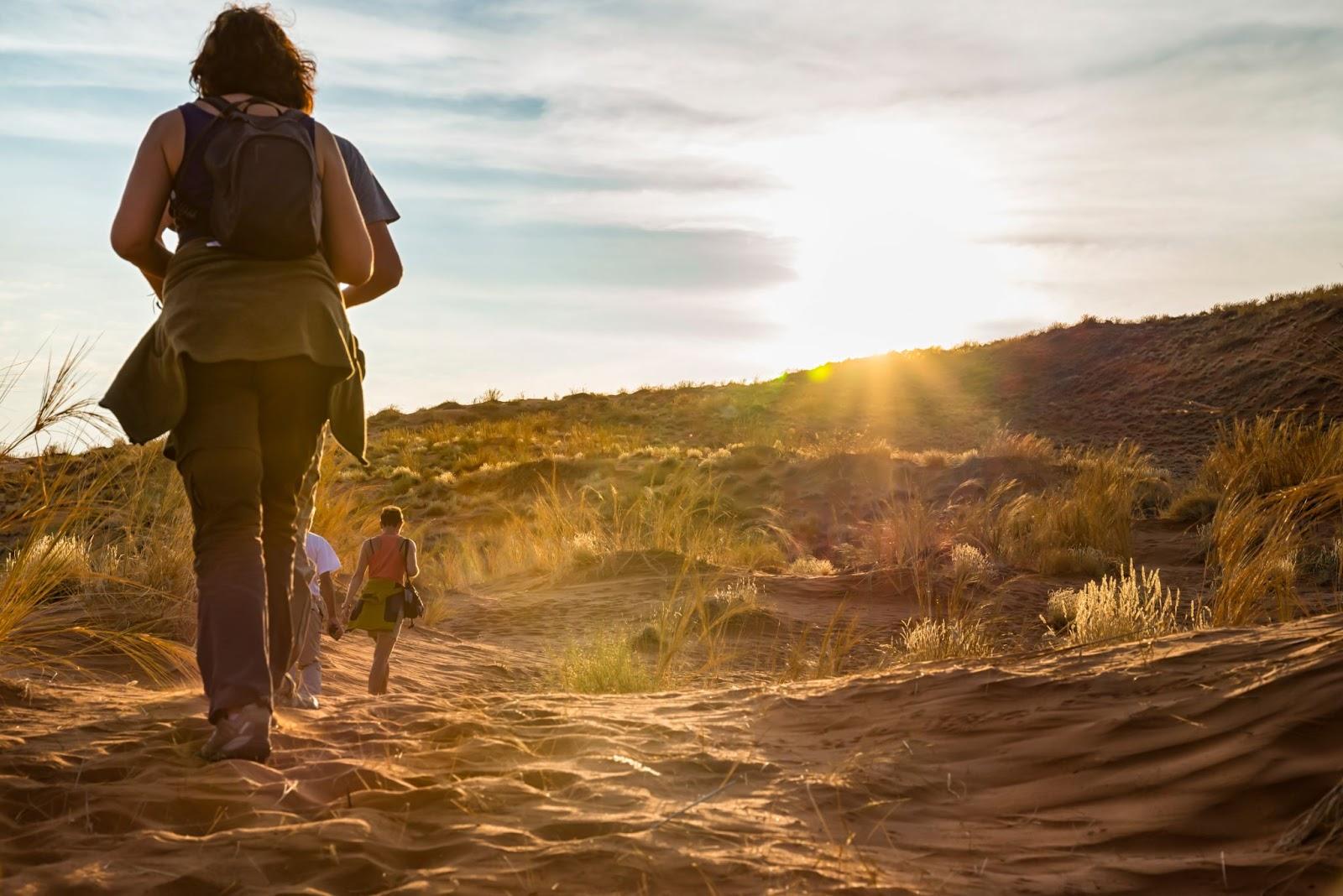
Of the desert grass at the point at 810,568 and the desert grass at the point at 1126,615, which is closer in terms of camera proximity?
the desert grass at the point at 1126,615

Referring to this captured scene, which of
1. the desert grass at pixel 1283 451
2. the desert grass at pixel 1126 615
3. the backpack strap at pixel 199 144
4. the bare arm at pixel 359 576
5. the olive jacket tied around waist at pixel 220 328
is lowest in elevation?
the desert grass at pixel 1126 615

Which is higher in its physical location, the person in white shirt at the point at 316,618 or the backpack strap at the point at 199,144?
the backpack strap at the point at 199,144

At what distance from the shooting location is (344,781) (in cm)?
277

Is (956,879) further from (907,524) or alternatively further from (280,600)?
(907,524)

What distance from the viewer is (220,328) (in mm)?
2850

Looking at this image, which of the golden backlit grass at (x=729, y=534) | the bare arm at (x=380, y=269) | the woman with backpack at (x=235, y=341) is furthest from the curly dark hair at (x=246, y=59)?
the golden backlit grass at (x=729, y=534)

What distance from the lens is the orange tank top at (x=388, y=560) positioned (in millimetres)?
6098

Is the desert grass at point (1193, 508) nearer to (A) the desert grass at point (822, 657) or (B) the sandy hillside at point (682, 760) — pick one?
(B) the sandy hillside at point (682, 760)

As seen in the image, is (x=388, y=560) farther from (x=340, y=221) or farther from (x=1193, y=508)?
(x=1193, y=508)

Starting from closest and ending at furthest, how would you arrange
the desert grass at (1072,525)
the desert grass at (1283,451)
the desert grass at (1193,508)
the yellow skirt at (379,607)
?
the yellow skirt at (379,607) < the desert grass at (1283,451) < the desert grass at (1072,525) < the desert grass at (1193,508)

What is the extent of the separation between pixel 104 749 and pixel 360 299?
1508 mm

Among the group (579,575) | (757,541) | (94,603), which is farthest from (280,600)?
(757,541)

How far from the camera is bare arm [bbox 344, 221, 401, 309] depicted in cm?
339

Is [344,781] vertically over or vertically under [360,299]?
under
